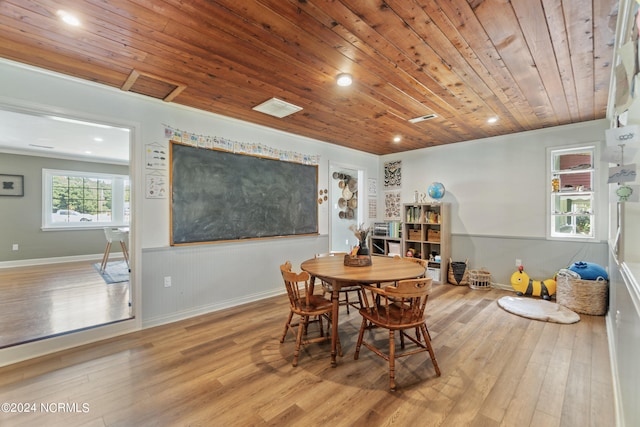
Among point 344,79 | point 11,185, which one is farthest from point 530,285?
point 11,185

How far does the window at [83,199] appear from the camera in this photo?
6.13m

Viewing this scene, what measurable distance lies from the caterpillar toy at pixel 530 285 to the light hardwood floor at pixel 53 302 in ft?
16.7

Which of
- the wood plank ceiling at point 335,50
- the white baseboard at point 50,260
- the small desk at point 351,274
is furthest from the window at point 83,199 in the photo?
the small desk at point 351,274

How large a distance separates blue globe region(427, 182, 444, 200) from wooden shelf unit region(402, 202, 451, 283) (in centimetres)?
21

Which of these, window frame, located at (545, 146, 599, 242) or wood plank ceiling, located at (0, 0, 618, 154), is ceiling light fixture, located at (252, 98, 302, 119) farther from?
window frame, located at (545, 146, 599, 242)

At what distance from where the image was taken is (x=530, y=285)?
13.0 feet

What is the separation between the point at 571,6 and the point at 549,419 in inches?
95.6

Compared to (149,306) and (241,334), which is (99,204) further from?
(241,334)

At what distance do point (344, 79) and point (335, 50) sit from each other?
41 centimetres

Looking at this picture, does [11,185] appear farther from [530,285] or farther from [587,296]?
[587,296]

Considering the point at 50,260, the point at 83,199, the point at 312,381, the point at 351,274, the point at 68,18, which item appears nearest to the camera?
the point at 68,18

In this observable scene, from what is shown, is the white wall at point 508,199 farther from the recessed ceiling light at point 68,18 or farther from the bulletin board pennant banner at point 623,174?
the recessed ceiling light at point 68,18

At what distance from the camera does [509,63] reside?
7.34ft

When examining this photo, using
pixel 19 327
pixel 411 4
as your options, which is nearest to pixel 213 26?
pixel 411 4
